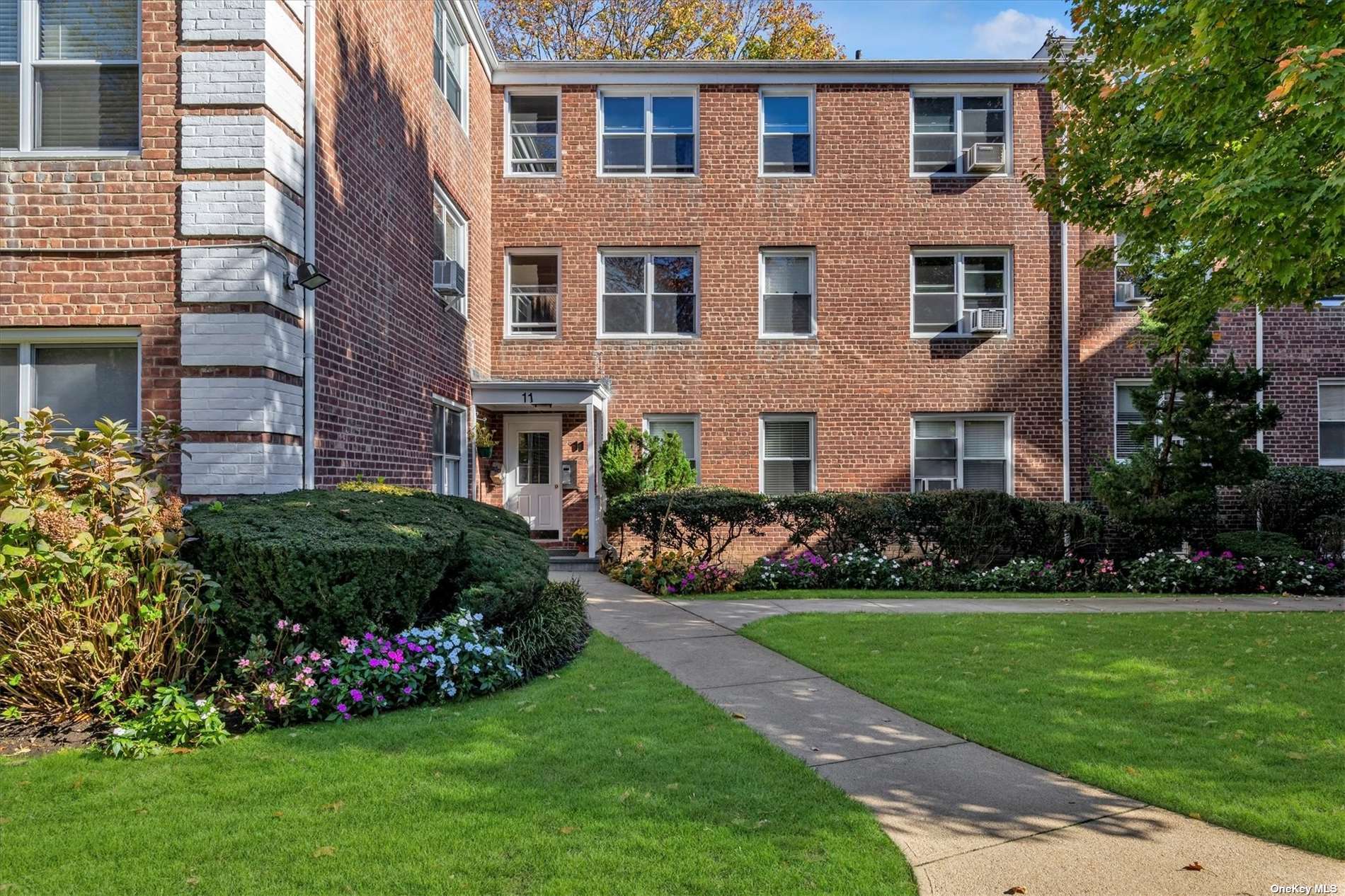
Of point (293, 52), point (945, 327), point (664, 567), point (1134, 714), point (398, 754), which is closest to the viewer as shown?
point (398, 754)

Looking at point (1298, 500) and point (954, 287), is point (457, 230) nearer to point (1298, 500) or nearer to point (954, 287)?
point (954, 287)

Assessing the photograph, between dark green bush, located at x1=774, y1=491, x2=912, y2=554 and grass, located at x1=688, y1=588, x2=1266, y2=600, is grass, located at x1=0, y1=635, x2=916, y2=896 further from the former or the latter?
dark green bush, located at x1=774, y1=491, x2=912, y2=554

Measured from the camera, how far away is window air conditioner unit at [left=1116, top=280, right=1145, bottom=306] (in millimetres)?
15203

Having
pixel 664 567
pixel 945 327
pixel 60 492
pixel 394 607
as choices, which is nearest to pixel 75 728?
pixel 60 492

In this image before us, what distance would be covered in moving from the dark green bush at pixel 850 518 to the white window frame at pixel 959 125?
627cm

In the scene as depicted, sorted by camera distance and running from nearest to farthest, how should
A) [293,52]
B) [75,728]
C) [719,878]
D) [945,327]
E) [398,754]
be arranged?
[719,878]
[398,754]
[75,728]
[293,52]
[945,327]

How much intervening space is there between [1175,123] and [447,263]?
8.65 metres

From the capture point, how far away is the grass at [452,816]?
317cm

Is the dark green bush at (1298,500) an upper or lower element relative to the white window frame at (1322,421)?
lower

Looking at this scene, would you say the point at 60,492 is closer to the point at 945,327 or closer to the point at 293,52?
the point at 293,52

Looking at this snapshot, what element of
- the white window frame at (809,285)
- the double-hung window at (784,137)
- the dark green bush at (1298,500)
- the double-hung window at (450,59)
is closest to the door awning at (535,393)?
the white window frame at (809,285)

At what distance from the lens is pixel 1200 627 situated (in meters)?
8.59

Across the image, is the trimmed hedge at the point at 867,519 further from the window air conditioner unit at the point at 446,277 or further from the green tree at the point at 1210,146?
the window air conditioner unit at the point at 446,277

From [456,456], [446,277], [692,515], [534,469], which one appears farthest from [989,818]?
A: [534,469]
